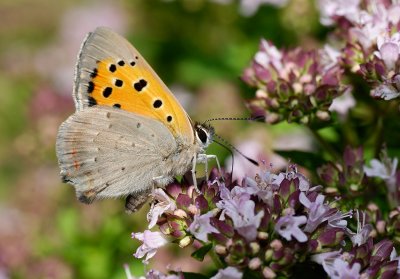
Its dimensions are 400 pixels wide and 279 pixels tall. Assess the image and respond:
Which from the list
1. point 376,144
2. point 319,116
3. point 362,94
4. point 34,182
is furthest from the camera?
point 34,182

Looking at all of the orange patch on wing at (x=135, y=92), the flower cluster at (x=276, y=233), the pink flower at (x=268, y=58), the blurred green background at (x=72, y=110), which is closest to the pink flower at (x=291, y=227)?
the flower cluster at (x=276, y=233)

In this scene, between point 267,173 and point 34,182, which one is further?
point 34,182

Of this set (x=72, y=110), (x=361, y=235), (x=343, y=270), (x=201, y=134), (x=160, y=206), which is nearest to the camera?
(x=343, y=270)

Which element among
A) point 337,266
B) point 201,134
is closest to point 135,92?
point 201,134

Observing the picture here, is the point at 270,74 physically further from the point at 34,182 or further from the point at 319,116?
the point at 34,182

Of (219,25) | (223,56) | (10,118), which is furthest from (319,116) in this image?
(10,118)

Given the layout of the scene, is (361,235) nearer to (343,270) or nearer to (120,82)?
(343,270)
